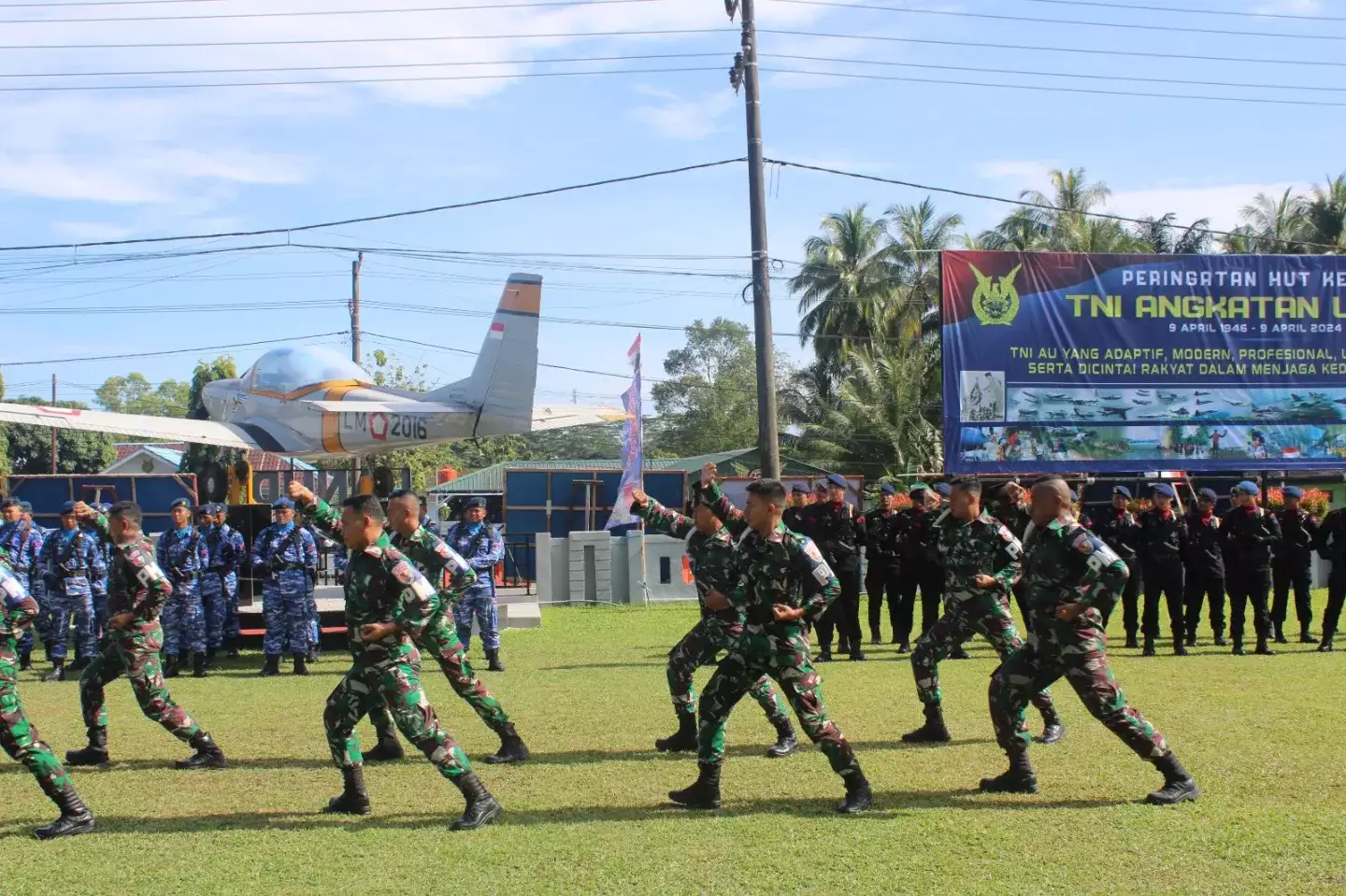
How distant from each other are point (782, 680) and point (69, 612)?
10.6 metres

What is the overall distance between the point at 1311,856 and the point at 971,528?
127 inches

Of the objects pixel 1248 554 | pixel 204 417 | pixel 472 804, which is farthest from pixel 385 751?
pixel 204 417

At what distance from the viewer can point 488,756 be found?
8352 mm

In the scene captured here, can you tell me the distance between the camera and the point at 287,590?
1369cm

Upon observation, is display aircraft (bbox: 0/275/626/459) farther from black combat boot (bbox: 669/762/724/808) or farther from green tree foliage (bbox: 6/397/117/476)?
green tree foliage (bbox: 6/397/117/476)

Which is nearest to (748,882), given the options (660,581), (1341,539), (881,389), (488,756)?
(488,756)

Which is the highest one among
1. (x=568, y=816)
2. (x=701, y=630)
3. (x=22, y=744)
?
(x=701, y=630)

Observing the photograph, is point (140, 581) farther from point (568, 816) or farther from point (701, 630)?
point (701, 630)

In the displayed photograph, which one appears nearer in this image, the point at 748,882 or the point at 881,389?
the point at 748,882

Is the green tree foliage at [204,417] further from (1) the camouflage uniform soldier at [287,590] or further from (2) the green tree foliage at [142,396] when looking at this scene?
(2) the green tree foliage at [142,396]

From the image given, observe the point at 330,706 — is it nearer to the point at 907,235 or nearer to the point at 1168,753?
the point at 1168,753

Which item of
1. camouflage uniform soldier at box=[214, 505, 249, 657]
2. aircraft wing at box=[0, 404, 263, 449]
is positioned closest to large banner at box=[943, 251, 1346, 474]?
camouflage uniform soldier at box=[214, 505, 249, 657]

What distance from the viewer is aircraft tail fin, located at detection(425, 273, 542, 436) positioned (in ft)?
86.4

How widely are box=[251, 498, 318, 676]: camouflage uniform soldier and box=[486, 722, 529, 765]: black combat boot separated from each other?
19.7ft
